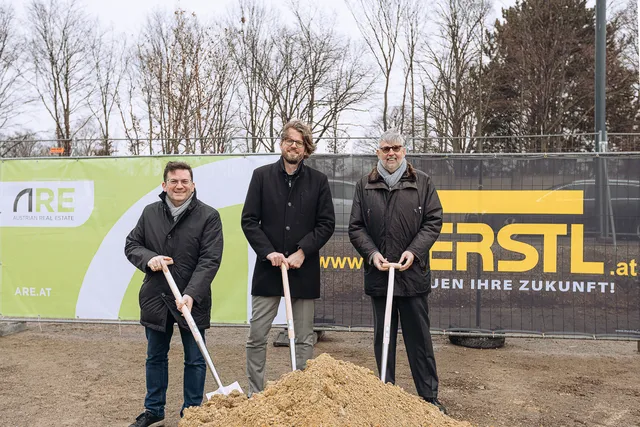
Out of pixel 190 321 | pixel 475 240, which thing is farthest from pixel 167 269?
pixel 475 240

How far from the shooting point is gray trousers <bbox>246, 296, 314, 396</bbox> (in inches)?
169

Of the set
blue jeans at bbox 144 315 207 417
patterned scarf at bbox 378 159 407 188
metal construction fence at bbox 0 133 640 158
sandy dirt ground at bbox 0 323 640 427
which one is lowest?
sandy dirt ground at bbox 0 323 640 427

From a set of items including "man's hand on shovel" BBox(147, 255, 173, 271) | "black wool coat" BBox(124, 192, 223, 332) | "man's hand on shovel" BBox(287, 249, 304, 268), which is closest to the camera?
"man's hand on shovel" BBox(147, 255, 173, 271)

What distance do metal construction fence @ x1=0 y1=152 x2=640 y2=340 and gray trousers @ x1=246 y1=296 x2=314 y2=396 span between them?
76.4 inches

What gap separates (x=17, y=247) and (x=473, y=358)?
18.2 feet

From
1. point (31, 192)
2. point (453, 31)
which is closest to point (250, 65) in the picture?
point (453, 31)

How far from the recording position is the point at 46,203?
673cm

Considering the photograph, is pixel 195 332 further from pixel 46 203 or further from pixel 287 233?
pixel 46 203

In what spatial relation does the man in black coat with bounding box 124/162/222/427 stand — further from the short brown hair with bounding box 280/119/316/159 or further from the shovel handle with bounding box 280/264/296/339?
the short brown hair with bounding box 280/119/316/159

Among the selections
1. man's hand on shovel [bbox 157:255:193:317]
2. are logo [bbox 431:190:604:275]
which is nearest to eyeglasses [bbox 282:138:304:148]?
man's hand on shovel [bbox 157:255:193:317]

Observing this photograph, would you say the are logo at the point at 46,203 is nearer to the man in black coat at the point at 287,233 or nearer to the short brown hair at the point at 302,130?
the man in black coat at the point at 287,233

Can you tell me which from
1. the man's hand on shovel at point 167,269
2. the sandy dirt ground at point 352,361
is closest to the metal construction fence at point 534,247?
the sandy dirt ground at point 352,361

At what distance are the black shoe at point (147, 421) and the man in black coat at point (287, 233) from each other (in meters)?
0.72

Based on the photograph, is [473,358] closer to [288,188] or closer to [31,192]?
[288,188]
